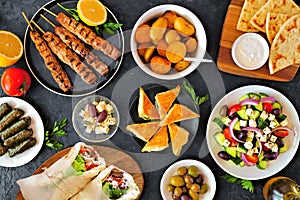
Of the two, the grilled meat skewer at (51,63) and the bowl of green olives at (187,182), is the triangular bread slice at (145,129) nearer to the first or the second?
the bowl of green olives at (187,182)

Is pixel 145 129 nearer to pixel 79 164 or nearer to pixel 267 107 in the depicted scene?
pixel 79 164

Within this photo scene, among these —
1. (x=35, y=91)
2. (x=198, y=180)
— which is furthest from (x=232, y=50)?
(x=35, y=91)

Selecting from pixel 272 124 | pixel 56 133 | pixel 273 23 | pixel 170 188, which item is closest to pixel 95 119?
pixel 56 133

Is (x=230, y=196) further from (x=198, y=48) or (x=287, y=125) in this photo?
(x=198, y=48)

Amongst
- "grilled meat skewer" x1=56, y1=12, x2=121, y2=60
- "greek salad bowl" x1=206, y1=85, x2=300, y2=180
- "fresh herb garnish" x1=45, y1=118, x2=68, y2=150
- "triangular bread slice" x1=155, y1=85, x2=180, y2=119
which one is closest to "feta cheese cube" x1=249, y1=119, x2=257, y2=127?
"greek salad bowl" x1=206, y1=85, x2=300, y2=180

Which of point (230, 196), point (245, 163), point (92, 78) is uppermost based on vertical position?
point (92, 78)

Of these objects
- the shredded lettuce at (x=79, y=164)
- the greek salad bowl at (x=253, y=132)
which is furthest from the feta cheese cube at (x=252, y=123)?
the shredded lettuce at (x=79, y=164)
